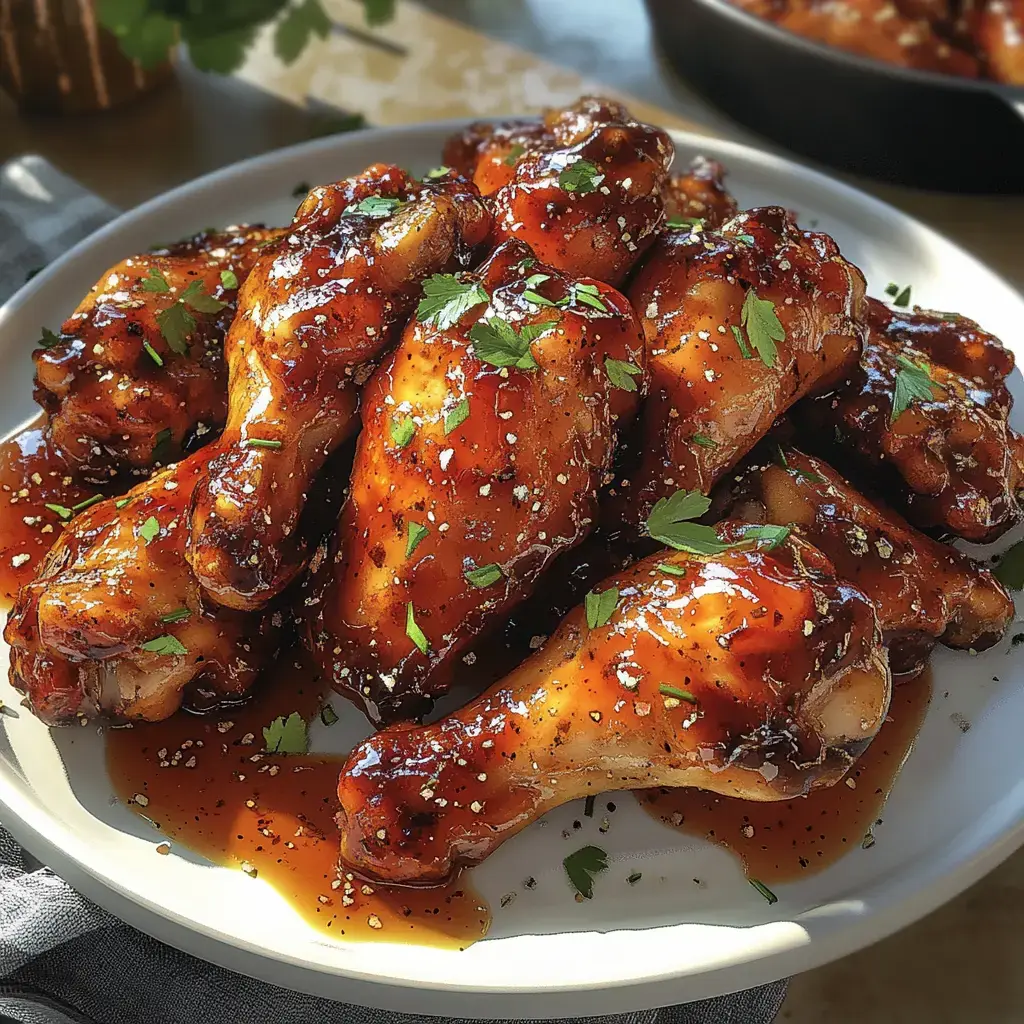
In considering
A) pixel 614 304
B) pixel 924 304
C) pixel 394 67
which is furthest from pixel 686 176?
pixel 394 67

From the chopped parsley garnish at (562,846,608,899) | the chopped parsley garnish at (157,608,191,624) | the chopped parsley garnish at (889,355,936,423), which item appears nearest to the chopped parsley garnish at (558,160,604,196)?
the chopped parsley garnish at (889,355,936,423)

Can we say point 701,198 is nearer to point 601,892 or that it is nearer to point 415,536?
point 415,536

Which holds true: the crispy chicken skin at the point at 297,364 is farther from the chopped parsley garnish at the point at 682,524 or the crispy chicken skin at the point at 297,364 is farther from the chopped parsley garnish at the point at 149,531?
the chopped parsley garnish at the point at 682,524

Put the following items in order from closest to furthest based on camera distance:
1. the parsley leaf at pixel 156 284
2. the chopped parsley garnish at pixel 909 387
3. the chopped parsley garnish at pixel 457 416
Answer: the chopped parsley garnish at pixel 457 416 < the chopped parsley garnish at pixel 909 387 < the parsley leaf at pixel 156 284

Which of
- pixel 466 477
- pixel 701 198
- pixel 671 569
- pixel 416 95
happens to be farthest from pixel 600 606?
pixel 416 95

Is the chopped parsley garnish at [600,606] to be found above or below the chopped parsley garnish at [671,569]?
below

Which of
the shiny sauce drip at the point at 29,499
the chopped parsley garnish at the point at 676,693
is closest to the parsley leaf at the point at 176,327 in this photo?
the shiny sauce drip at the point at 29,499
